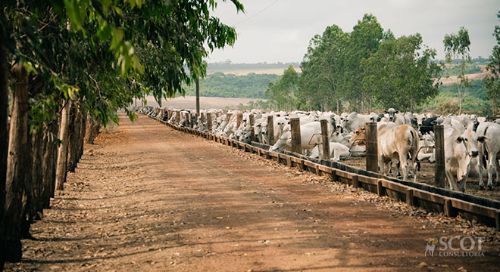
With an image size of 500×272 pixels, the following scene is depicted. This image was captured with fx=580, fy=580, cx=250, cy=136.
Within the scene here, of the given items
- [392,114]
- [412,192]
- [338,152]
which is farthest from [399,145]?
[392,114]

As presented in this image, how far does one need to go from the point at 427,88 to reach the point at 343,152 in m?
54.8

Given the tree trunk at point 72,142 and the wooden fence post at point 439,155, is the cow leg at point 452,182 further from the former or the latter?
the tree trunk at point 72,142

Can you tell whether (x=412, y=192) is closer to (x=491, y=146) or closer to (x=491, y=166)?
(x=491, y=166)

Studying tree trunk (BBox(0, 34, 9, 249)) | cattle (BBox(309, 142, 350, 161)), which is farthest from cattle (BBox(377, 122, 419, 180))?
tree trunk (BBox(0, 34, 9, 249))

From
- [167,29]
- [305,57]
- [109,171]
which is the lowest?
[109,171]

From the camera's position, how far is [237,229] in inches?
385

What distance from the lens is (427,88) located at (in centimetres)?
7488

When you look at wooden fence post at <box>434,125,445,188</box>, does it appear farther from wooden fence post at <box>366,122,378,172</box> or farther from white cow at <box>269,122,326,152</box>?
white cow at <box>269,122,326,152</box>

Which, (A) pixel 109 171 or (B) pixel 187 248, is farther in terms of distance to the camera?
(A) pixel 109 171

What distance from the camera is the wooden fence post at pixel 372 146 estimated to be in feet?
46.6

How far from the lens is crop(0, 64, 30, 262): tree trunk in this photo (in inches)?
309

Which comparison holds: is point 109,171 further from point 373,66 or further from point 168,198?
point 373,66

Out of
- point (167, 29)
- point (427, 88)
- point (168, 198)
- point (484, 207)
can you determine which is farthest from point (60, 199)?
point (427, 88)

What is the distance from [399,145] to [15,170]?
11.0m
